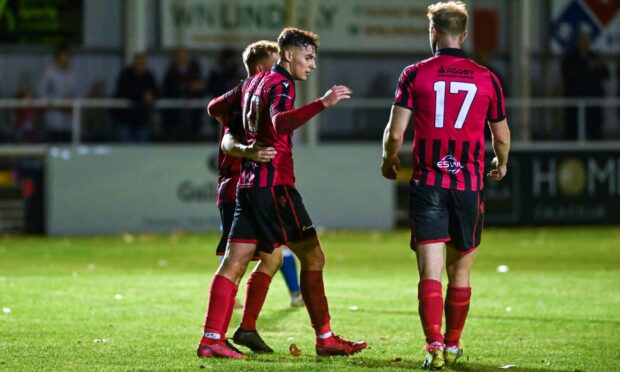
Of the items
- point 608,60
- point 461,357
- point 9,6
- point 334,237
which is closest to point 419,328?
point 461,357

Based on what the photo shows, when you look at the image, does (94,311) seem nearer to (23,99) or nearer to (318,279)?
(318,279)

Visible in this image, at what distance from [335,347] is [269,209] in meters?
0.97

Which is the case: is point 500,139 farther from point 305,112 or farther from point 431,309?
point 305,112

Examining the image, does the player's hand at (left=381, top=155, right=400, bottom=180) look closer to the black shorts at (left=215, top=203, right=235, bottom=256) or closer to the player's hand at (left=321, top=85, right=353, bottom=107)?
the player's hand at (left=321, top=85, right=353, bottom=107)

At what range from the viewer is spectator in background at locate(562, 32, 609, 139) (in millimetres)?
22062

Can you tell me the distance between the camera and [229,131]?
8422 millimetres

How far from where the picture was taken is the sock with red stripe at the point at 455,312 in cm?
770

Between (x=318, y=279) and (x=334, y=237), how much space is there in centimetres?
1116

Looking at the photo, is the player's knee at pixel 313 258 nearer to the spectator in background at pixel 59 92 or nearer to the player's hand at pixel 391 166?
the player's hand at pixel 391 166

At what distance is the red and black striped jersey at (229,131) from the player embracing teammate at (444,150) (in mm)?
1218

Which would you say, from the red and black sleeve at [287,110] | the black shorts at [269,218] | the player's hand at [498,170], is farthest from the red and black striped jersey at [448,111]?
the black shorts at [269,218]

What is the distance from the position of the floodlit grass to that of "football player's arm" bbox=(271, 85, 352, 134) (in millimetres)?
1423

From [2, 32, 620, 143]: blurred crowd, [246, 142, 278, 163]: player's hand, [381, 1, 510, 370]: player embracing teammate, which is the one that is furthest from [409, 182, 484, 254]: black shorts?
[2, 32, 620, 143]: blurred crowd

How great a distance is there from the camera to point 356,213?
2064 cm
